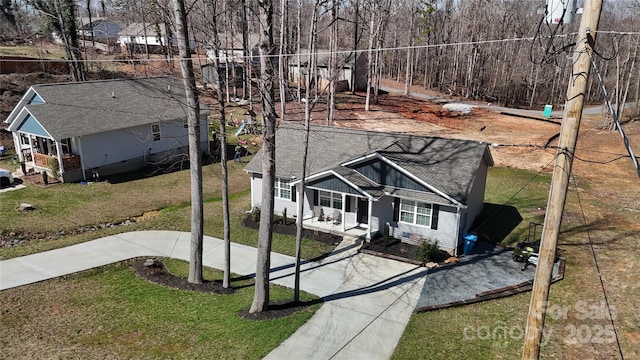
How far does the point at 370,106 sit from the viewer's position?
48031mm

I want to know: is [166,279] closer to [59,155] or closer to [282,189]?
[282,189]

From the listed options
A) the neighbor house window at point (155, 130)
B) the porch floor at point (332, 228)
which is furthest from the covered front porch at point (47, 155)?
the porch floor at point (332, 228)

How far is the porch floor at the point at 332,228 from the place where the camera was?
1966 cm

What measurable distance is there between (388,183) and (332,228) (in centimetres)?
337

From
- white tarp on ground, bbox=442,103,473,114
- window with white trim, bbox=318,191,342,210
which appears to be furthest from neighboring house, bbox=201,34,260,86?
white tarp on ground, bbox=442,103,473,114

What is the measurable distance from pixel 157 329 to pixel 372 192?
9.78 m

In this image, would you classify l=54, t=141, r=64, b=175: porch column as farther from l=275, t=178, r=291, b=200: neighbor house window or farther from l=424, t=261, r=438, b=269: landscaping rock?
l=424, t=261, r=438, b=269: landscaping rock

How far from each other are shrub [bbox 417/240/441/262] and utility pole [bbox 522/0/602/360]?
10.4 meters

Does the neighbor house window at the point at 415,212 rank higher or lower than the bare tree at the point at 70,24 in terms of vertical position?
lower

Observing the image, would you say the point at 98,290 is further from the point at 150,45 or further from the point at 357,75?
the point at 150,45

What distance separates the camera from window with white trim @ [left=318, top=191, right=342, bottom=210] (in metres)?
20.2

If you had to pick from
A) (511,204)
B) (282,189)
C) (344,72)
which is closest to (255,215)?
(282,189)

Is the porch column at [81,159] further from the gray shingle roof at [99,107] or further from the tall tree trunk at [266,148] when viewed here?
the tall tree trunk at [266,148]

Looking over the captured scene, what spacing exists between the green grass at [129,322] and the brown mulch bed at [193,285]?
0.27 meters
